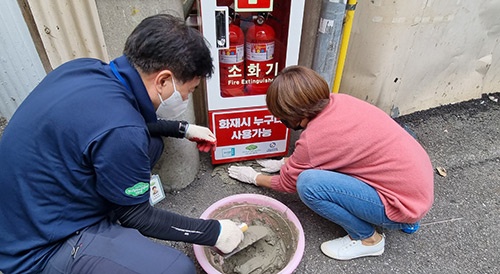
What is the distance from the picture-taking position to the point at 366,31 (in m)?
2.21

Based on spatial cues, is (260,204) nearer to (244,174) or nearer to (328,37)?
(244,174)

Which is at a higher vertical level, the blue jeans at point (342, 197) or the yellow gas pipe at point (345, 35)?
the yellow gas pipe at point (345, 35)

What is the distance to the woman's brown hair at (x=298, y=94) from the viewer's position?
144 centimetres

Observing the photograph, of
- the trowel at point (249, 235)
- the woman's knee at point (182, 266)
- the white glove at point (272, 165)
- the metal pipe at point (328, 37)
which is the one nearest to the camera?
the woman's knee at point (182, 266)

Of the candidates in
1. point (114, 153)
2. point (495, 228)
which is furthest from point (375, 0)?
point (114, 153)

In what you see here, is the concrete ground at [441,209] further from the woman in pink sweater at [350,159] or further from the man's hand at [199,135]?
the man's hand at [199,135]

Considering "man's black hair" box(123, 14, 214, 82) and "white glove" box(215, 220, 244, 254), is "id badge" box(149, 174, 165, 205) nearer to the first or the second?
"white glove" box(215, 220, 244, 254)

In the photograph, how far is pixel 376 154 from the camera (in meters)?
1.40

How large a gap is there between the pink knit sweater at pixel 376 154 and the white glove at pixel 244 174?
23.2 inches

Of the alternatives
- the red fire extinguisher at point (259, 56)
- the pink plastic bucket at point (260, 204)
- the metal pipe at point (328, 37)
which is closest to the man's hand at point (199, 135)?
the pink plastic bucket at point (260, 204)

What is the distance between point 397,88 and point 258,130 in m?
1.18

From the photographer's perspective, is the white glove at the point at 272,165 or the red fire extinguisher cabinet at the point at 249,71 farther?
the white glove at the point at 272,165

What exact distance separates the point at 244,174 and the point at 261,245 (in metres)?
0.52

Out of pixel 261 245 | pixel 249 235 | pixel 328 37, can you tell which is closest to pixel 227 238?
pixel 249 235
